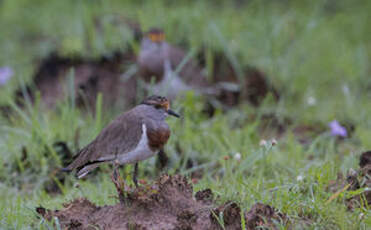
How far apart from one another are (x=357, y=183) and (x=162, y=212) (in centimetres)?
103

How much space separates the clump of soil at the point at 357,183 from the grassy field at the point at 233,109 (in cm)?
6

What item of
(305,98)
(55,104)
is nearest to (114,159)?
(55,104)

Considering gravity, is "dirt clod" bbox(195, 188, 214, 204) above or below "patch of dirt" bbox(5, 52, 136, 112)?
above

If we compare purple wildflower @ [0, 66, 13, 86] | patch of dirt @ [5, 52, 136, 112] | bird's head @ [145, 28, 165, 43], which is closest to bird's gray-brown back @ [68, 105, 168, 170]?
patch of dirt @ [5, 52, 136, 112]

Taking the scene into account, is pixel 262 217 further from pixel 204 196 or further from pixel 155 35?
pixel 155 35

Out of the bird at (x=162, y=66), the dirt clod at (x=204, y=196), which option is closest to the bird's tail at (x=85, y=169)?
the dirt clod at (x=204, y=196)

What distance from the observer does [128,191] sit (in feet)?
8.25

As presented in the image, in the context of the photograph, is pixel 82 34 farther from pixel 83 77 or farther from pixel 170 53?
pixel 170 53

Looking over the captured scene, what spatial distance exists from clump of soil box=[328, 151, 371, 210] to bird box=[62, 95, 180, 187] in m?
0.95

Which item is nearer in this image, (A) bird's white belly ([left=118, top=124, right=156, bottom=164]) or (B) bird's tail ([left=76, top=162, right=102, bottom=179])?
(A) bird's white belly ([left=118, top=124, right=156, bottom=164])

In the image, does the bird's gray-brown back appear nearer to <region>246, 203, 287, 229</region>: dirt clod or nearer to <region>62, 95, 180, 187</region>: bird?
<region>62, 95, 180, 187</region>: bird

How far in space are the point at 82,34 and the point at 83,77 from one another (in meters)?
0.61

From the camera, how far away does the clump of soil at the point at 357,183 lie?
2.73m

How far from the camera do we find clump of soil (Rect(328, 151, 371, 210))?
2730 millimetres
